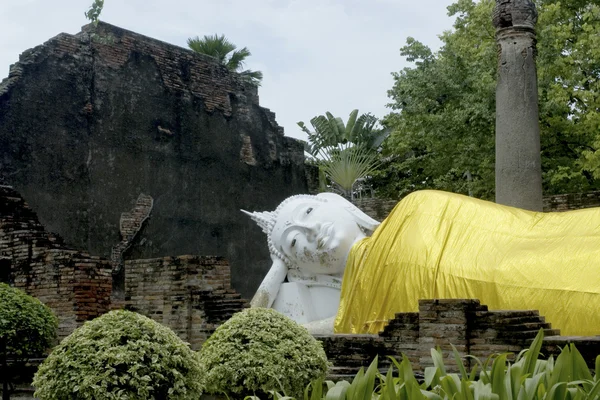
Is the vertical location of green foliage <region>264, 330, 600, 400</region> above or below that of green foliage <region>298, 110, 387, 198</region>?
below

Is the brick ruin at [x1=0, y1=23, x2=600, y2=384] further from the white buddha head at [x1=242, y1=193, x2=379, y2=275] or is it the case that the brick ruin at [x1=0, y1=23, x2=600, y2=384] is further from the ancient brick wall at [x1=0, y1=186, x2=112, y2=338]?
the white buddha head at [x1=242, y1=193, x2=379, y2=275]

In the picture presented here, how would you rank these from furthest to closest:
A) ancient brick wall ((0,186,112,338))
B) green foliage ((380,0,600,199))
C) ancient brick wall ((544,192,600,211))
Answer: green foliage ((380,0,600,199)), ancient brick wall ((544,192,600,211)), ancient brick wall ((0,186,112,338))

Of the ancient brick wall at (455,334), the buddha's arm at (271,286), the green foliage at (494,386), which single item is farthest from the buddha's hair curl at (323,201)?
the green foliage at (494,386)

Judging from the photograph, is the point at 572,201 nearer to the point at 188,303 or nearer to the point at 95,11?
the point at 188,303

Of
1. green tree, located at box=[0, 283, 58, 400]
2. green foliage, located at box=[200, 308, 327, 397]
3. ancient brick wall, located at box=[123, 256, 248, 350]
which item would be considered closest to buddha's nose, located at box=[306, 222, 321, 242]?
ancient brick wall, located at box=[123, 256, 248, 350]

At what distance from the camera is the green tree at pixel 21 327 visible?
848 cm

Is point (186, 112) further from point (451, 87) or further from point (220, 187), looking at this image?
point (451, 87)

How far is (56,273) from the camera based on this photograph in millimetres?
10930

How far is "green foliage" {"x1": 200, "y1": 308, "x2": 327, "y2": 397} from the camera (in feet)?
20.2

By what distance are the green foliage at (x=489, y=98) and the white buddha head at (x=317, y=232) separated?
251 inches

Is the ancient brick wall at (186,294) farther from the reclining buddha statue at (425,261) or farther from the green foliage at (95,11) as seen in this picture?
the green foliage at (95,11)

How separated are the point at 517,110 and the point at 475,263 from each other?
3.01m

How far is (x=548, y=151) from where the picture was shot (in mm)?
17453

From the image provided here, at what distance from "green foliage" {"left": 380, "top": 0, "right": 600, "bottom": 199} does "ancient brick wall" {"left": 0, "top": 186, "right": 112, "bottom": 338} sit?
8.32 m
